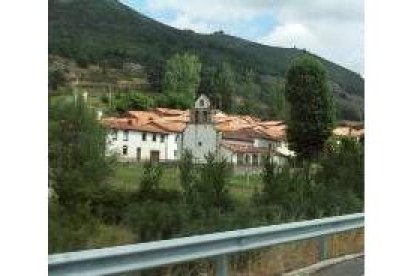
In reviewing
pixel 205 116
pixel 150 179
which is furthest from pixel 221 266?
pixel 205 116

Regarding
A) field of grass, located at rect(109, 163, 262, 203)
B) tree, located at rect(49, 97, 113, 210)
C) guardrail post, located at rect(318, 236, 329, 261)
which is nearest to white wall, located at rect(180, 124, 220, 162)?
field of grass, located at rect(109, 163, 262, 203)

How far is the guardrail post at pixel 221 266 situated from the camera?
6047 mm

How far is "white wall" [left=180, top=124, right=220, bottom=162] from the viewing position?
6.52m

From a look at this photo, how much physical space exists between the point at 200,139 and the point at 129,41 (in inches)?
42.0

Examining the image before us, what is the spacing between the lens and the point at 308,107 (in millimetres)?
7918

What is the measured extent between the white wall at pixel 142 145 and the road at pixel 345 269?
1778 millimetres

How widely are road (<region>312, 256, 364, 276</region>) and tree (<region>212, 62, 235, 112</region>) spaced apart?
1671 millimetres

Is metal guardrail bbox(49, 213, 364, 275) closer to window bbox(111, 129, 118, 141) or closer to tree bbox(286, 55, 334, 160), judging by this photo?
tree bbox(286, 55, 334, 160)

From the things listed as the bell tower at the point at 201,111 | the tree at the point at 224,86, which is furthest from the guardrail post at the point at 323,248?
the bell tower at the point at 201,111
